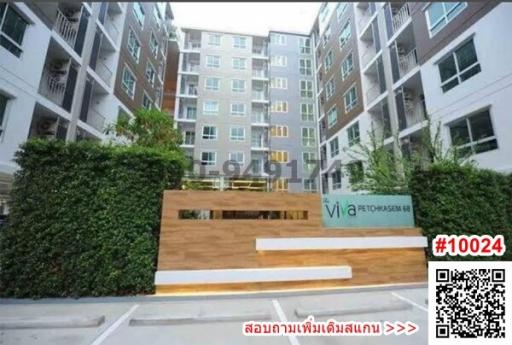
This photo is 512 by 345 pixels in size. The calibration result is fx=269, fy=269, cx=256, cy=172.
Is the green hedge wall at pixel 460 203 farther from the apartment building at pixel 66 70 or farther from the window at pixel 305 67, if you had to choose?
the window at pixel 305 67

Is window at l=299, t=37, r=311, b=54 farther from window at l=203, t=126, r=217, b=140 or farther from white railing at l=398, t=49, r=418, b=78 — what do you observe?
white railing at l=398, t=49, r=418, b=78

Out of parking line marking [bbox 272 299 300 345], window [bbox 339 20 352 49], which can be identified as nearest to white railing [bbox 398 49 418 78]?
window [bbox 339 20 352 49]

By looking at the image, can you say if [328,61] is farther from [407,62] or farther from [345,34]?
[407,62]

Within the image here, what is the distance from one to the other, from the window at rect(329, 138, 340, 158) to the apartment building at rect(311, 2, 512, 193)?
10 cm

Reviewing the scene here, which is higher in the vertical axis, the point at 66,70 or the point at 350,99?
the point at 350,99

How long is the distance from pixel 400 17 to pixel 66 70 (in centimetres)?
1388

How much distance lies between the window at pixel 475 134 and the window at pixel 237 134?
14.8 meters

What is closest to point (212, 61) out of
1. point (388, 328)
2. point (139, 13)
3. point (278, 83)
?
point (278, 83)

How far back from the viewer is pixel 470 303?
2.72m

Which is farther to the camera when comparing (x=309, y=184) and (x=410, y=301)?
(x=309, y=184)

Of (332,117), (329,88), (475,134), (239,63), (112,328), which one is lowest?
(112,328)

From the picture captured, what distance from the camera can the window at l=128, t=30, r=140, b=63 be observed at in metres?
14.3

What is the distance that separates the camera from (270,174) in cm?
1995

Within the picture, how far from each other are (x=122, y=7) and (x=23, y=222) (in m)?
12.7
